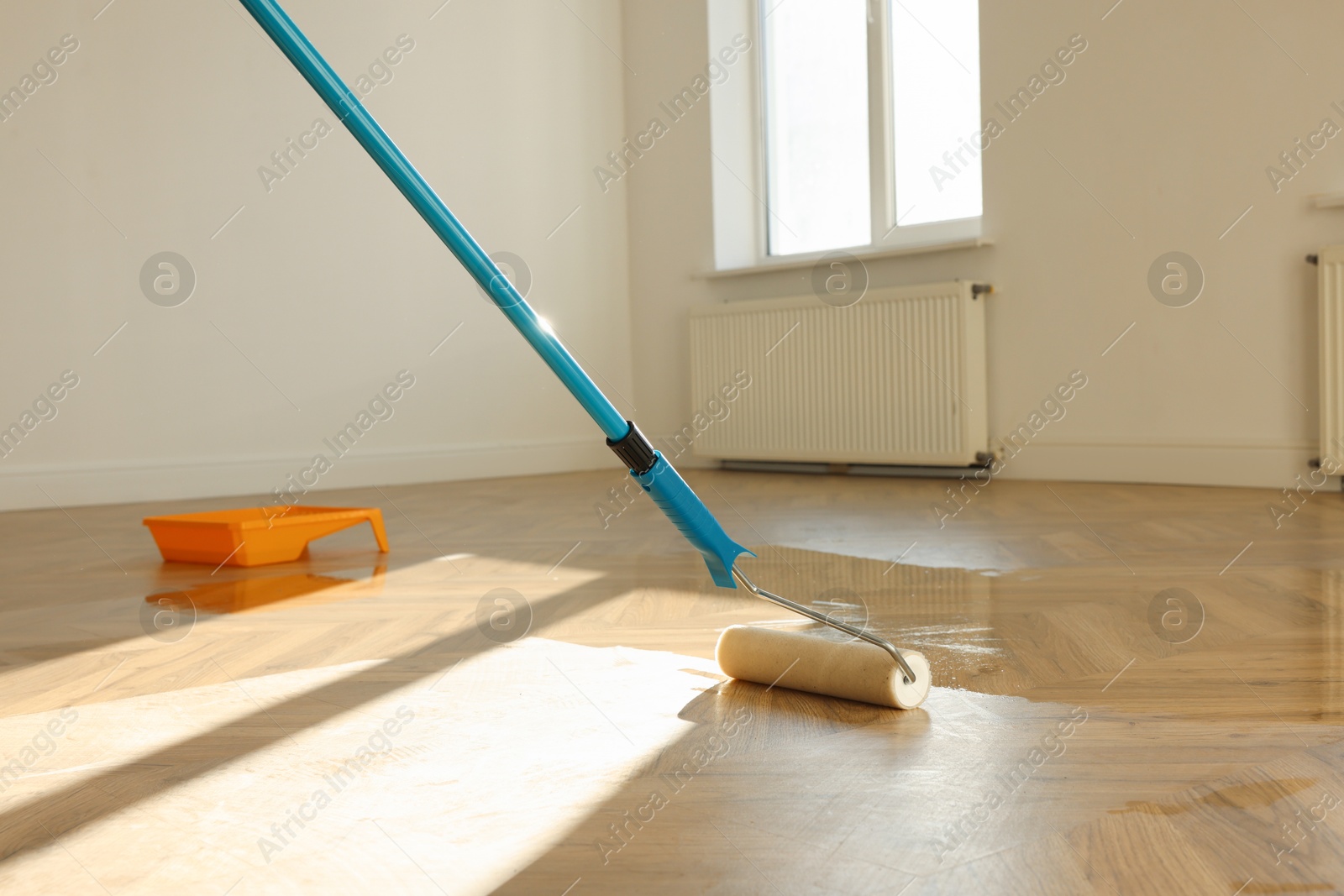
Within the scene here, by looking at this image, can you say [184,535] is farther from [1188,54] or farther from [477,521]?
[1188,54]

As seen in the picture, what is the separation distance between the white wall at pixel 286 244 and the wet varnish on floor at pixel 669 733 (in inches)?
80.7

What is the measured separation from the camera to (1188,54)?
3.71 metres

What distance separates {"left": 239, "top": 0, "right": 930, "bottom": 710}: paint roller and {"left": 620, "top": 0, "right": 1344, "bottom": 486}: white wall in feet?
9.23

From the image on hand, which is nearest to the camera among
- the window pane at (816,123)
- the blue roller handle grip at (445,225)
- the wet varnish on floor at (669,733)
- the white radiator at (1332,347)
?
the wet varnish on floor at (669,733)

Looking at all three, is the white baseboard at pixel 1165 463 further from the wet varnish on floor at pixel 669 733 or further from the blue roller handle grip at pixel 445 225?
the blue roller handle grip at pixel 445 225

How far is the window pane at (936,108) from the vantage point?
4.41 metres

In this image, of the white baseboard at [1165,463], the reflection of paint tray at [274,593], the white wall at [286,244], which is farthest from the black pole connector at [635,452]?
the white wall at [286,244]

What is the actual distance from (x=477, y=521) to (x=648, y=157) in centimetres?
268

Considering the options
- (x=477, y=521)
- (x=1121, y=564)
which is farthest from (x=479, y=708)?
(x=477, y=521)

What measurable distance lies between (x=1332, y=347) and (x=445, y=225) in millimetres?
3105

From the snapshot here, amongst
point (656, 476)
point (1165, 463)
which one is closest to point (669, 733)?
point (656, 476)

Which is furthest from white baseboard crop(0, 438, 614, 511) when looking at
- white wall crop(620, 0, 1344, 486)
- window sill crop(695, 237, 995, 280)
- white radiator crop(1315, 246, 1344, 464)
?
white radiator crop(1315, 246, 1344, 464)

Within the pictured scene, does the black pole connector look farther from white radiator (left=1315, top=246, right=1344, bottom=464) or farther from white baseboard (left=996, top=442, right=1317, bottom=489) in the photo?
white baseboard (left=996, top=442, right=1317, bottom=489)

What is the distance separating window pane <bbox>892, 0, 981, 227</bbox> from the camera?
4406mm
